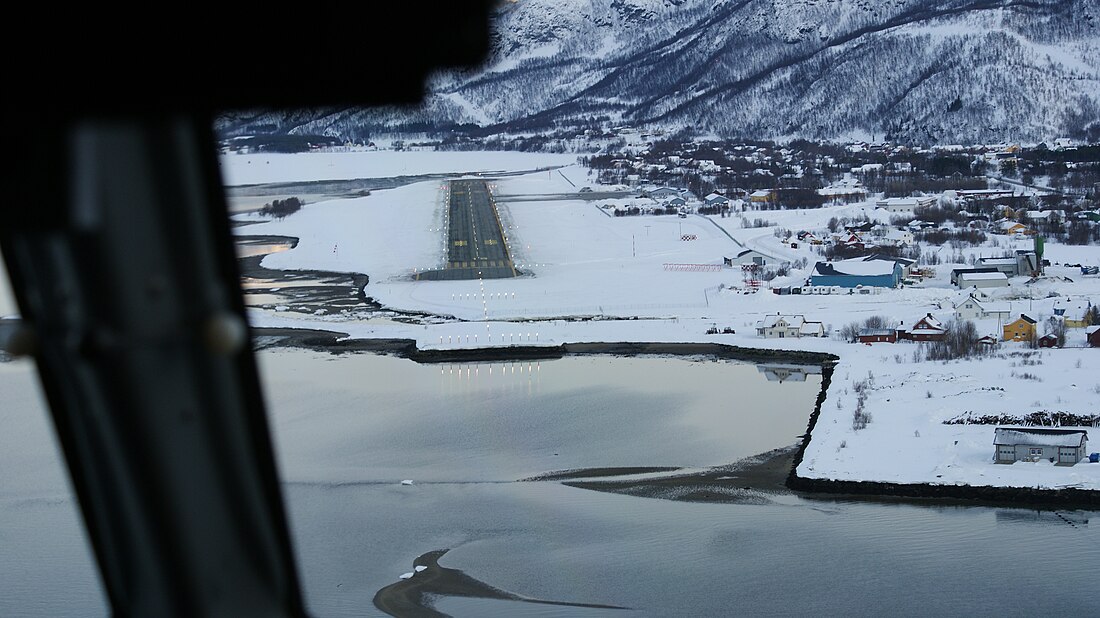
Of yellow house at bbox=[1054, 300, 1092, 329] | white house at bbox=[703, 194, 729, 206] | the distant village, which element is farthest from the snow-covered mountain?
yellow house at bbox=[1054, 300, 1092, 329]

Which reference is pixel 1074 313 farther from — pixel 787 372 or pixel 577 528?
pixel 577 528

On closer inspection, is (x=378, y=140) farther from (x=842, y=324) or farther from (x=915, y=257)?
(x=842, y=324)

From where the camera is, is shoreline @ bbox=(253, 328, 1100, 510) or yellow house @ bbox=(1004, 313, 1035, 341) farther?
yellow house @ bbox=(1004, 313, 1035, 341)

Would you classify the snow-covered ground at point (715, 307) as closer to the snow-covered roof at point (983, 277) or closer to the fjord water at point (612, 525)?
the snow-covered roof at point (983, 277)

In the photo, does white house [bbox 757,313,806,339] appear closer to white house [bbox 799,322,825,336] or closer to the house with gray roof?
white house [bbox 799,322,825,336]

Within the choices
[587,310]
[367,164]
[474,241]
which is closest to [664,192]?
[474,241]

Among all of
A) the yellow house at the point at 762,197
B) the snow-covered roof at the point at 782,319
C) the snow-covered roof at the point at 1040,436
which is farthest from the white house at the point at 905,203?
the snow-covered roof at the point at 1040,436

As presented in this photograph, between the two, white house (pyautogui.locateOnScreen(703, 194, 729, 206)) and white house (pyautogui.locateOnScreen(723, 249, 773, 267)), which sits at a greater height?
white house (pyautogui.locateOnScreen(723, 249, 773, 267))
